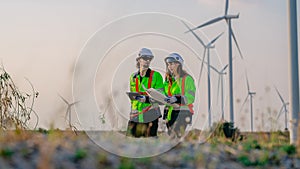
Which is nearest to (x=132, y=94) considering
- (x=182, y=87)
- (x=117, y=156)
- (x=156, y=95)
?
(x=156, y=95)

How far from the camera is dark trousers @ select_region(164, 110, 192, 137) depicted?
1002 centimetres

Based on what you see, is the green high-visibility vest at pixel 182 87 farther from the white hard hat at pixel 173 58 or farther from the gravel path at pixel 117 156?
the gravel path at pixel 117 156

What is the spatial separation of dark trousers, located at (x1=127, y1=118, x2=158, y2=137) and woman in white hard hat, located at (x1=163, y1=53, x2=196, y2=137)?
0.27m

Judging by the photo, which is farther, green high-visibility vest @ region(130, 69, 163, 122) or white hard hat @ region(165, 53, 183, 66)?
green high-visibility vest @ region(130, 69, 163, 122)

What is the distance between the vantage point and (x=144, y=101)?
975cm

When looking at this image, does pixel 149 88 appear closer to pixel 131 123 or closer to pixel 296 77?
pixel 131 123

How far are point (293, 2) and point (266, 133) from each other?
2829 mm

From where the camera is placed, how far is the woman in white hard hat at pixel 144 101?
9836mm

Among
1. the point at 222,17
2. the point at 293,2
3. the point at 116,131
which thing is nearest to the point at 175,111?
the point at 116,131

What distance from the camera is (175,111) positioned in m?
10.1

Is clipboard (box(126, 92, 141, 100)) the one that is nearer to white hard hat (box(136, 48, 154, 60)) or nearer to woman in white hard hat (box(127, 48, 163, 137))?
woman in white hard hat (box(127, 48, 163, 137))

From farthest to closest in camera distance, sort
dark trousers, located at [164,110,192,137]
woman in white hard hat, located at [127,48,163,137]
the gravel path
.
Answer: dark trousers, located at [164,110,192,137] < woman in white hard hat, located at [127,48,163,137] < the gravel path

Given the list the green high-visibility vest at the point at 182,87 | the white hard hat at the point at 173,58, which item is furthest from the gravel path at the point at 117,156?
the white hard hat at the point at 173,58

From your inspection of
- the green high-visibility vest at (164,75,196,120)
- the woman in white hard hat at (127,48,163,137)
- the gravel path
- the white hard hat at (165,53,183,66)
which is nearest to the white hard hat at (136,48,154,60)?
the woman in white hard hat at (127,48,163,137)
